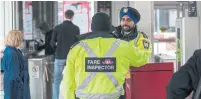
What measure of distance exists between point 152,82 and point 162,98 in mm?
216

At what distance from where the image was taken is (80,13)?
32.8 feet

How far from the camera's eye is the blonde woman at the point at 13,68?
19.2 ft

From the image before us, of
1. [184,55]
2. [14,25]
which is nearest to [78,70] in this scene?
[184,55]

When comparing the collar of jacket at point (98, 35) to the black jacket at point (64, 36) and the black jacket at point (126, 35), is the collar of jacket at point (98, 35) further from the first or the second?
the black jacket at point (64, 36)

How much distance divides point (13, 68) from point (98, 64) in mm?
2247

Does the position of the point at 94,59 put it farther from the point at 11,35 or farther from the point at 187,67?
the point at 11,35

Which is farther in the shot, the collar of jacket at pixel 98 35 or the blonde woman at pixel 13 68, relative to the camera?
the blonde woman at pixel 13 68

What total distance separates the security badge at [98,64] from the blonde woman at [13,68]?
2.20 metres

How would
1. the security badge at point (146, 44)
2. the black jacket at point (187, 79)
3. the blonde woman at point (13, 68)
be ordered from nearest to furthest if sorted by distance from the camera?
the black jacket at point (187, 79)
the security badge at point (146, 44)
the blonde woman at point (13, 68)

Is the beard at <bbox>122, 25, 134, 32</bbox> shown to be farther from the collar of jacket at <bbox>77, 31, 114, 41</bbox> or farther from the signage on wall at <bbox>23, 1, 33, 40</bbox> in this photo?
the signage on wall at <bbox>23, 1, 33, 40</bbox>

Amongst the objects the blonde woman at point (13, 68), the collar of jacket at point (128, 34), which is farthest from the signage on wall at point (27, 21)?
the collar of jacket at point (128, 34)

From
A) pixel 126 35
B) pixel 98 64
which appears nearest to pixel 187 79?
pixel 98 64

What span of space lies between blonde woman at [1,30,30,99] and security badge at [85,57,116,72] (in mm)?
2202

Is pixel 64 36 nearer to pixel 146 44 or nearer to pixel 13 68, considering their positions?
pixel 13 68
